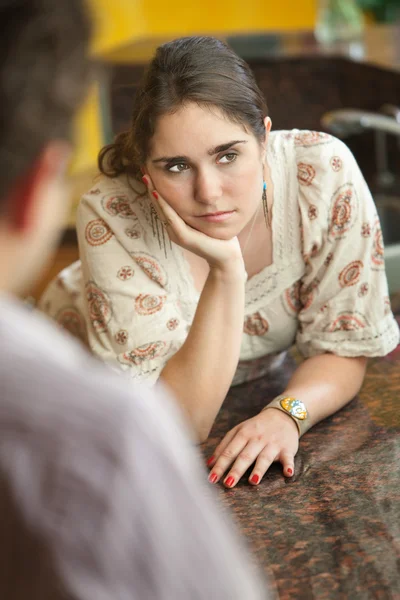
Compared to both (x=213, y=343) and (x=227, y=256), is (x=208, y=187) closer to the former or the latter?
(x=227, y=256)

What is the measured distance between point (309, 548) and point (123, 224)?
29.7 inches

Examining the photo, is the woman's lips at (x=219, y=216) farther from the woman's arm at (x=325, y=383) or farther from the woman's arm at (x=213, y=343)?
the woman's arm at (x=325, y=383)

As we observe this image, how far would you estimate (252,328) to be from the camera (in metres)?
1.65

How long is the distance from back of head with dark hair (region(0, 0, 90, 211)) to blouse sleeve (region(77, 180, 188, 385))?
37.7 inches

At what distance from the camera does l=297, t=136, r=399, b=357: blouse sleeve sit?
5.14ft

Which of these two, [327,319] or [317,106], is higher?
[327,319]

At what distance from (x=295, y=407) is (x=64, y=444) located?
940mm

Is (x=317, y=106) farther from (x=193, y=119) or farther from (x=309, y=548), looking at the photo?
(x=309, y=548)

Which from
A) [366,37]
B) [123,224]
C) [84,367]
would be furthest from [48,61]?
[366,37]

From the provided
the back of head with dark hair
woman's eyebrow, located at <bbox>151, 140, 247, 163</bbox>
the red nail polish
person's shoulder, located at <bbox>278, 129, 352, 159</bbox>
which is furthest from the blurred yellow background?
the back of head with dark hair

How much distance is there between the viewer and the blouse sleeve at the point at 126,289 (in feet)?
4.85

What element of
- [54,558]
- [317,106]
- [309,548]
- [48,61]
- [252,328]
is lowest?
[317,106]

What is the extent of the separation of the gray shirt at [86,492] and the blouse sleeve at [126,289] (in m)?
0.96

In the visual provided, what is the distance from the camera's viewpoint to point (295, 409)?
1363 millimetres
